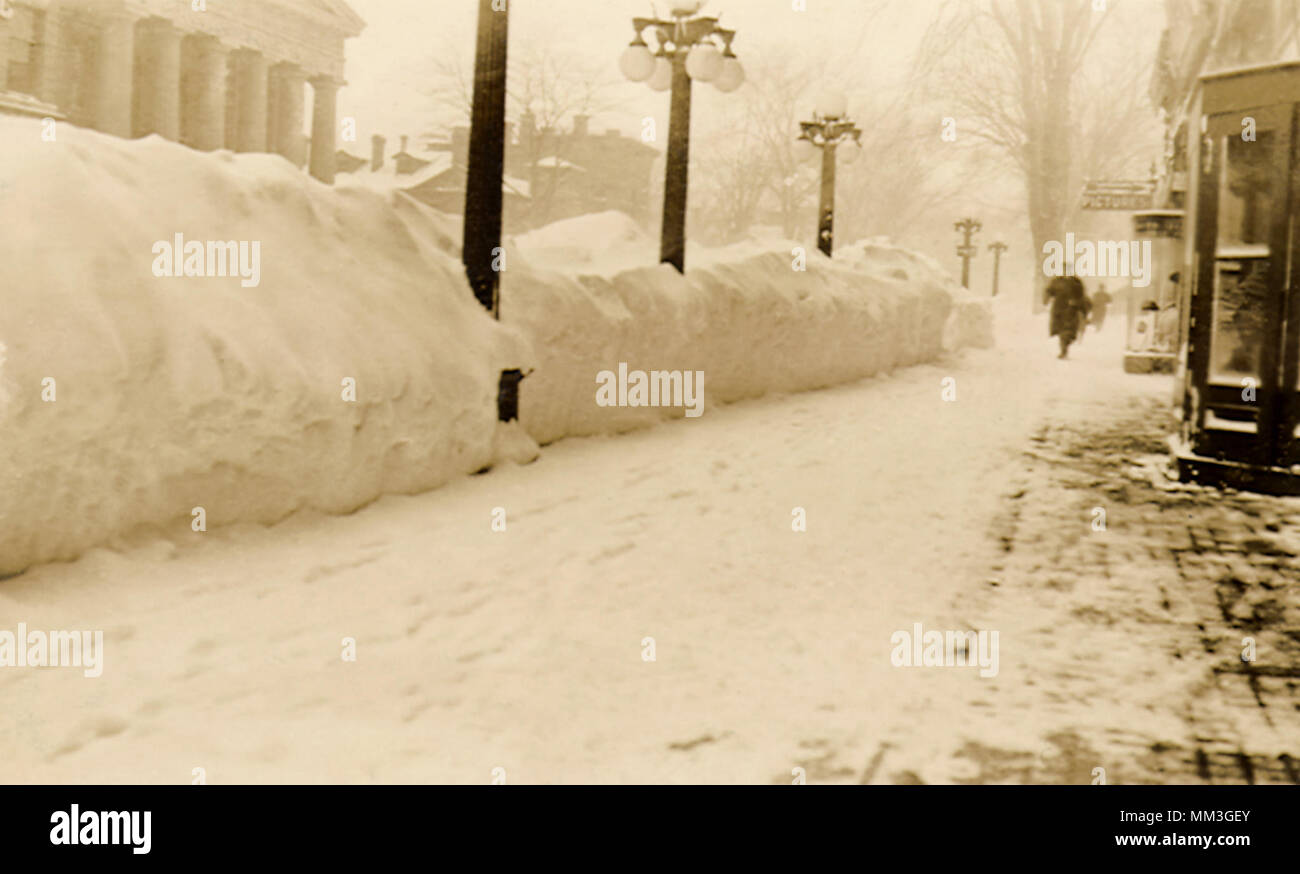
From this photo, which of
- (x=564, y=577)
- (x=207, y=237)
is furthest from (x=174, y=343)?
(x=564, y=577)

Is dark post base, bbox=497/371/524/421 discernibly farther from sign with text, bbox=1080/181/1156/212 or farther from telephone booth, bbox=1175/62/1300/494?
sign with text, bbox=1080/181/1156/212

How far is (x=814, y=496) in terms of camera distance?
8312mm

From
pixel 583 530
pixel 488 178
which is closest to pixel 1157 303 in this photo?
pixel 488 178

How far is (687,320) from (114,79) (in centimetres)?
3142

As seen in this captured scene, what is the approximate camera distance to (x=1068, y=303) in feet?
71.1

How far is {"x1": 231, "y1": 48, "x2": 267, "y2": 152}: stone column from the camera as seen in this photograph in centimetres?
4262

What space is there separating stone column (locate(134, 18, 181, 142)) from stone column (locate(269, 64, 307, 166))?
569cm

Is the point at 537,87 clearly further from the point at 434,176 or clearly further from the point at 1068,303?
the point at 1068,303

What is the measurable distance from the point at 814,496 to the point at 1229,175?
12.1ft

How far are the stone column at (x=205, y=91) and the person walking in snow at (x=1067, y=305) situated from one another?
28608 mm

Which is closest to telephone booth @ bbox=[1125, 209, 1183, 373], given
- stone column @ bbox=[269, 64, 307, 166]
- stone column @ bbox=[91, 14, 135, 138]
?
stone column @ bbox=[91, 14, 135, 138]

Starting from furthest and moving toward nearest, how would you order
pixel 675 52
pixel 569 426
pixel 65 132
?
1. pixel 675 52
2. pixel 569 426
3. pixel 65 132

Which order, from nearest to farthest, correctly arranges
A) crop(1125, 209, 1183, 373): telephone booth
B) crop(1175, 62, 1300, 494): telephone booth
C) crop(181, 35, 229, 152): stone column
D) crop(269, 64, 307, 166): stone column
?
crop(1175, 62, 1300, 494): telephone booth < crop(1125, 209, 1183, 373): telephone booth < crop(181, 35, 229, 152): stone column < crop(269, 64, 307, 166): stone column
